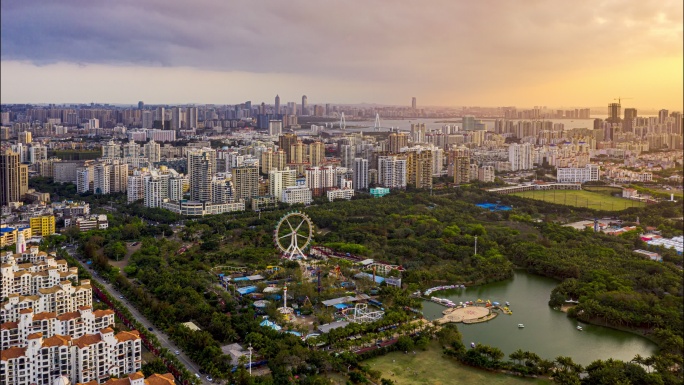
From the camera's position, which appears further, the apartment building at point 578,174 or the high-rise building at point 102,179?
the apartment building at point 578,174

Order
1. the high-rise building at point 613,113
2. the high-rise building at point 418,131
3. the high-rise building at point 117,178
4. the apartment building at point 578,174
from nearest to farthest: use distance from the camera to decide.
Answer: the high-rise building at point 117,178 < the high-rise building at point 613,113 < the apartment building at point 578,174 < the high-rise building at point 418,131

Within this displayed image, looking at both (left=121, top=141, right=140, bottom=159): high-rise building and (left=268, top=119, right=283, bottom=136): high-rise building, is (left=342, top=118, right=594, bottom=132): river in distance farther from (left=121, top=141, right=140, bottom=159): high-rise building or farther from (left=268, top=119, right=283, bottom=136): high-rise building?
(left=121, top=141, right=140, bottom=159): high-rise building

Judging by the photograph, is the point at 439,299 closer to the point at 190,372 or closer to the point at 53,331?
A: the point at 190,372

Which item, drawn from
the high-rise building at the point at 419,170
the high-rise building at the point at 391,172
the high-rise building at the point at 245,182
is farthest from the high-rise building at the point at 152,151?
the high-rise building at the point at 419,170

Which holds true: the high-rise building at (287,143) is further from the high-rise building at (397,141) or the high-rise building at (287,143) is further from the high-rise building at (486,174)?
the high-rise building at (486,174)

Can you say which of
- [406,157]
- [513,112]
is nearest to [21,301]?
[406,157]

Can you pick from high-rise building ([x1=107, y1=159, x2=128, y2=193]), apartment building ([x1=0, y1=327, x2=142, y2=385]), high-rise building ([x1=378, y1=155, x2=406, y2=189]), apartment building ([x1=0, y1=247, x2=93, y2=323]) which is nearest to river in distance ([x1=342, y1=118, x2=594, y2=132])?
high-rise building ([x1=378, y1=155, x2=406, y2=189])
